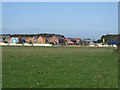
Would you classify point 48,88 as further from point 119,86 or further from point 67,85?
point 119,86

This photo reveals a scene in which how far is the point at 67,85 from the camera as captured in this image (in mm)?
12281

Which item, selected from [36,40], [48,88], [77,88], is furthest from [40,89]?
[36,40]

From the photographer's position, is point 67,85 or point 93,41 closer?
point 67,85

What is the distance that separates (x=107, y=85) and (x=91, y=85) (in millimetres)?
618

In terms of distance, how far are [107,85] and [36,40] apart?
16502 centimetres

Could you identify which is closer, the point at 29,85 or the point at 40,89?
the point at 40,89

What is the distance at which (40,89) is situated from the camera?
1120 cm

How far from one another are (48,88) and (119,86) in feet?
8.82

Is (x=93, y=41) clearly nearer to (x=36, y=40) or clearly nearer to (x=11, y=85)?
(x=36, y=40)

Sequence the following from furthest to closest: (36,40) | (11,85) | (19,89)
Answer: (36,40)
(11,85)
(19,89)

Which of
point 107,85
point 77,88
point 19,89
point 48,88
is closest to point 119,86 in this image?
point 107,85

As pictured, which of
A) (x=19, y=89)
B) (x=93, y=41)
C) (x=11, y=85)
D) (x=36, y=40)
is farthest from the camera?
(x=36, y=40)

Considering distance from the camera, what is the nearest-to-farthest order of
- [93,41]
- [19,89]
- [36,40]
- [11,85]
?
1. [19,89]
2. [11,85]
3. [93,41]
4. [36,40]

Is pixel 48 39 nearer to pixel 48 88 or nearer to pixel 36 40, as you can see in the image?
pixel 36 40
